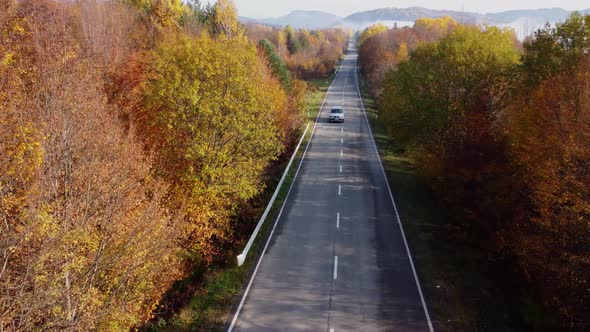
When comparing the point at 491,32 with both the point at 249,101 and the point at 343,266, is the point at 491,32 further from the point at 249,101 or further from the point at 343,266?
the point at 343,266

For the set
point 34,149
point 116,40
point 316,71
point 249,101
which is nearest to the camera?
point 34,149

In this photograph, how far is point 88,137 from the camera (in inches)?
605

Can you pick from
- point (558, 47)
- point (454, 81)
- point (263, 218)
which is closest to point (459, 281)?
point (263, 218)

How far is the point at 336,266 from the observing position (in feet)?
61.8

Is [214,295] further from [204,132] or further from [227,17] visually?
[227,17]

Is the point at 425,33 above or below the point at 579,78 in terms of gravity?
above

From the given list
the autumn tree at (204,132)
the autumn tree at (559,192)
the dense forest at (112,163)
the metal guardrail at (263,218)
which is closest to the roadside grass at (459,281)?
the autumn tree at (559,192)

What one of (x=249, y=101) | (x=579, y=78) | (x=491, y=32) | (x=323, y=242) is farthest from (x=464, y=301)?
(x=491, y=32)

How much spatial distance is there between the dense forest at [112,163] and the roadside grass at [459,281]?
30.7 feet

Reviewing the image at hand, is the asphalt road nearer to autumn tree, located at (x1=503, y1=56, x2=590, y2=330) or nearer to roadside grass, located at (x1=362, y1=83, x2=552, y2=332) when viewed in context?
roadside grass, located at (x1=362, y1=83, x2=552, y2=332)

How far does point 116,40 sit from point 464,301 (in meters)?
31.1

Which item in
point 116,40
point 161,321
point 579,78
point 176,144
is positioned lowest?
point 161,321

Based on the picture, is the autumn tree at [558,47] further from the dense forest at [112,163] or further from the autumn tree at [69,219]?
the autumn tree at [69,219]

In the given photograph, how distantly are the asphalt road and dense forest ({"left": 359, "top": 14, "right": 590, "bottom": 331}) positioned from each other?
4.11 meters
